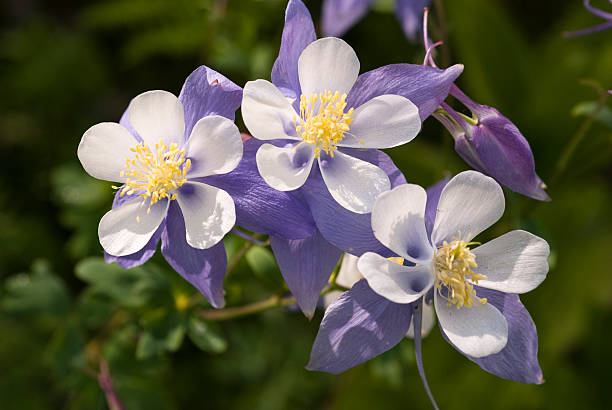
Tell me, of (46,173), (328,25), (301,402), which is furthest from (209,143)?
(46,173)

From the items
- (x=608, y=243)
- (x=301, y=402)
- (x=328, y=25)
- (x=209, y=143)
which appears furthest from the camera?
(x=608, y=243)

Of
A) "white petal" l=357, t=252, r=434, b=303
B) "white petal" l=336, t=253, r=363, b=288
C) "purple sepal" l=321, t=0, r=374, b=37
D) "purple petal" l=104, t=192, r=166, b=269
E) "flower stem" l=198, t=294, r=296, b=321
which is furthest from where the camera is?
"purple sepal" l=321, t=0, r=374, b=37

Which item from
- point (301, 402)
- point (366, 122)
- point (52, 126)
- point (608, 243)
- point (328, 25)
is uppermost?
point (366, 122)

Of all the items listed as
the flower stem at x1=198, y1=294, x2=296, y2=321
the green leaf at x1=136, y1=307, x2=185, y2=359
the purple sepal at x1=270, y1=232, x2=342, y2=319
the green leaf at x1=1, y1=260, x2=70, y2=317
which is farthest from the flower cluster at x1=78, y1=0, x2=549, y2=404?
the green leaf at x1=1, y1=260, x2=70, y2=317

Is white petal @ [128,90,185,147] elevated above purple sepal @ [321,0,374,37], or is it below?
above

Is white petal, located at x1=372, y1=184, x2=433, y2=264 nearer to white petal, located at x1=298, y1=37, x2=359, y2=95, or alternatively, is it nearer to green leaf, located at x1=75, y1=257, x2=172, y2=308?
white petal, located at x1=298, y1=37, x2=359, y2=95

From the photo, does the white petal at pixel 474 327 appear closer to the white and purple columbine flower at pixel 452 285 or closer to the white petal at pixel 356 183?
the white and purple columbine flower at pixel 452 285

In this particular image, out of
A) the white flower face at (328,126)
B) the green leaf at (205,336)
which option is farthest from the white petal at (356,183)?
the green leaf at (205,336)

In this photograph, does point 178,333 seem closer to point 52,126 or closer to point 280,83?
point 280,83
